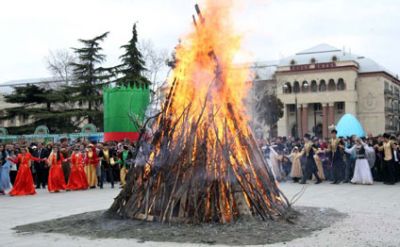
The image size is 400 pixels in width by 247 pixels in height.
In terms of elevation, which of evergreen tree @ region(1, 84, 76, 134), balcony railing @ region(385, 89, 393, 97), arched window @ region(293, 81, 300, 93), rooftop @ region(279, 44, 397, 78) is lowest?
evergreen tree @ region(1, 84, 76, 134)

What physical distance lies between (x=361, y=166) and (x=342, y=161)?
91 centimetres

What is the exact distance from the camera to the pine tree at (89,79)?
36.2 meters

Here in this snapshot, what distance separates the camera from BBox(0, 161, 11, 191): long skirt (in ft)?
53.3

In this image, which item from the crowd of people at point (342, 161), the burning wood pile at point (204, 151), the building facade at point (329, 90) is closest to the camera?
the burning wood pile at point (204, 151)

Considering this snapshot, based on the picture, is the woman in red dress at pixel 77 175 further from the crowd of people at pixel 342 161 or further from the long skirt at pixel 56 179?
the crowd of people at pixel 342 161

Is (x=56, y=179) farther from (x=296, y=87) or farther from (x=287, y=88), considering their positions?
(x=296, y=87)

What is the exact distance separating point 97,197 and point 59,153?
393 centimetres

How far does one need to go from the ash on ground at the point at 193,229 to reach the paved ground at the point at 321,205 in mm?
273

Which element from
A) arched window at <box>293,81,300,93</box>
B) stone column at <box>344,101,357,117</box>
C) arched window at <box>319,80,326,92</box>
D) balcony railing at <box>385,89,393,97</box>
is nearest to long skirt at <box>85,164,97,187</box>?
arched window at <box>293,81,300,93</box>

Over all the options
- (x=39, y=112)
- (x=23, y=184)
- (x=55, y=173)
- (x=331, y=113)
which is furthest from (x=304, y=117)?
→ (x=23, y=184)

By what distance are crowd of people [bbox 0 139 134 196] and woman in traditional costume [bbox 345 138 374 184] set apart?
7757 mm

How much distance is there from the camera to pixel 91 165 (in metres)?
17.7

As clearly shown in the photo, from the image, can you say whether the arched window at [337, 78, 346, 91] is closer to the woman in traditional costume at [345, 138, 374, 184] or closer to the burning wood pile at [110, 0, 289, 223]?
the woman in traditional costume at [345, 138, 374, 184]

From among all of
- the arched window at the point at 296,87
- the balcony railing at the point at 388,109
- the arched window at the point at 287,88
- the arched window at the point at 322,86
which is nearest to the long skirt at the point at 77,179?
the arched window at the point at 287,88
